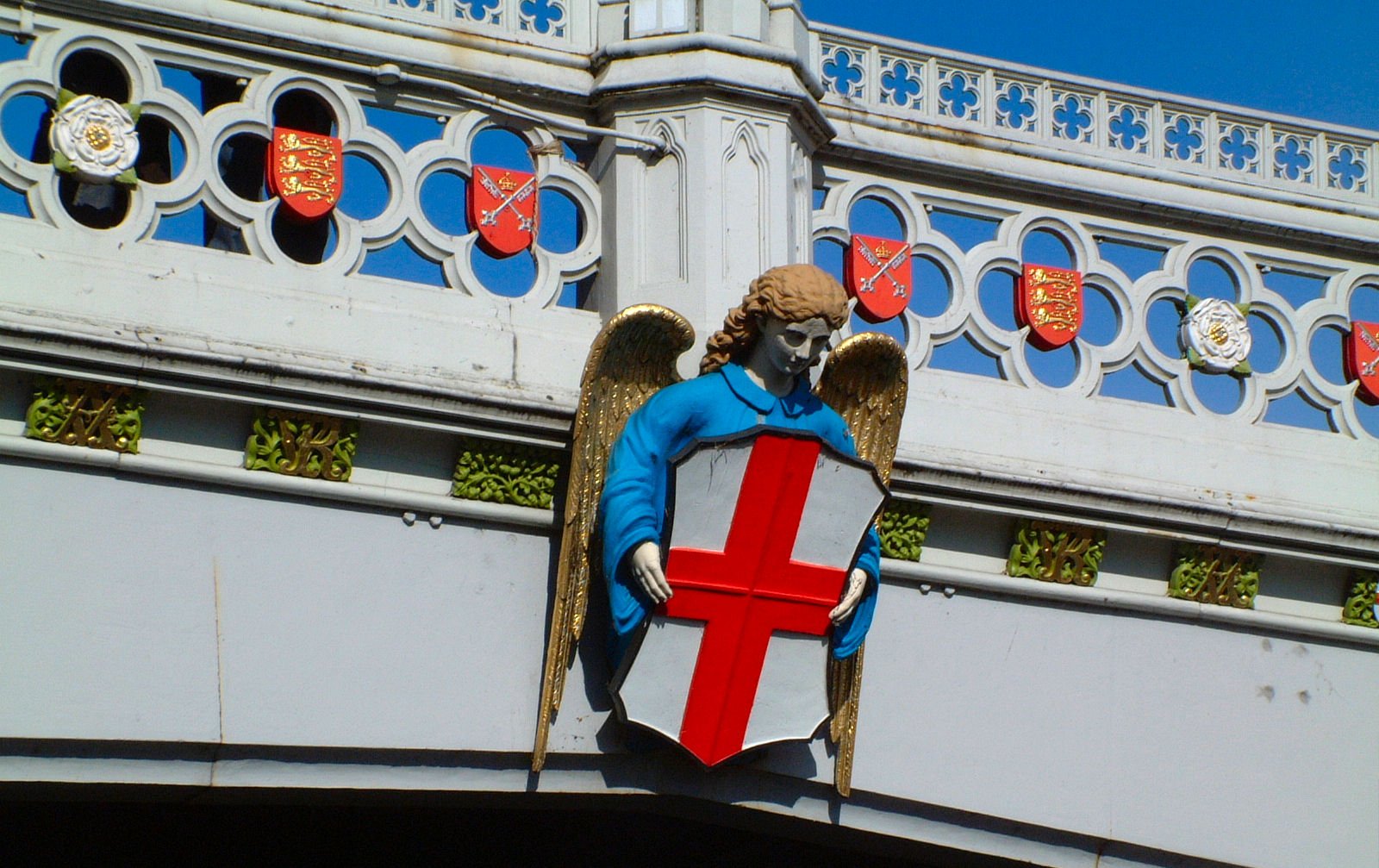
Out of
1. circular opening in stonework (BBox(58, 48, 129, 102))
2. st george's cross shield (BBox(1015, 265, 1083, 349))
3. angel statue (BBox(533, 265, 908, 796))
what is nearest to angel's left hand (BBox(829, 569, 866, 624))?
angel statue (BBox(533, 265, 908, 796))

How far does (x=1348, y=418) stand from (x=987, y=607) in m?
1.94

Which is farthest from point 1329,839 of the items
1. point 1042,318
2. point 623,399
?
point 623,399

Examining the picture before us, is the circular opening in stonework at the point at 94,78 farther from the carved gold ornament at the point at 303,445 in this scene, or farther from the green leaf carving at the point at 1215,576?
the green leaf carving at the point at 1215,576

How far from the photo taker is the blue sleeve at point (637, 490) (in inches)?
256

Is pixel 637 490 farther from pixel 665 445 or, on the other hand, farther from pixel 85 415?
pixel 85 415

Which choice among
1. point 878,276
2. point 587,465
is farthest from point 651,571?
point 878,276

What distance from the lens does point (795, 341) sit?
21.4 ft

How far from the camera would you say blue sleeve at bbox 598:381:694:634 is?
6508 mm

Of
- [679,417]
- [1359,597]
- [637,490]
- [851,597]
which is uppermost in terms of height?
[679,417]

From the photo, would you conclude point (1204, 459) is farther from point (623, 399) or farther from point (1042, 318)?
point (623, 399)

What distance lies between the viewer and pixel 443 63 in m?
7.12

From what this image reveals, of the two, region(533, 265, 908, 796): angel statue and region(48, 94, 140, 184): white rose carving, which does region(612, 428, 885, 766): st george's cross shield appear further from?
region(48, 94, 140, 184): white rose carving

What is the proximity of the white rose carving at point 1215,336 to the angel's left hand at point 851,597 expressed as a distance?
2070mm

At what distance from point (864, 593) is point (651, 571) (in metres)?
0.86
